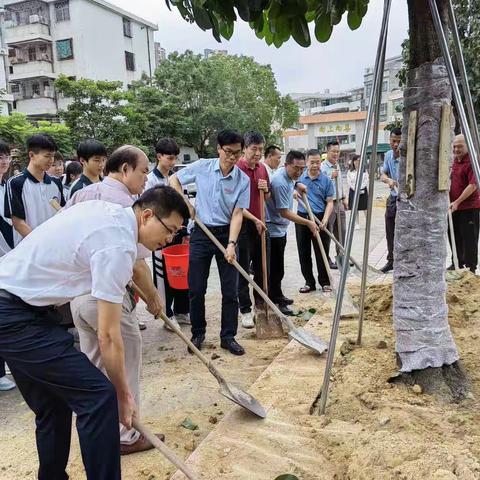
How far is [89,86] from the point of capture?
68.5 feet

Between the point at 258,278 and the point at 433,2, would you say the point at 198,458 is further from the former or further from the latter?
the point at 258,278

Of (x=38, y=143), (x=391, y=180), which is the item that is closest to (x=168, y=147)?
(x=38, y=143)

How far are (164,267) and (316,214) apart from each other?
225 cm

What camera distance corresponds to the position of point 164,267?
183 inches

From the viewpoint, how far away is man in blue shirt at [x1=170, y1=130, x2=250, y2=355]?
3.95m

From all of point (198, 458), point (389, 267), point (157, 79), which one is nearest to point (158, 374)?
point (198, 458)

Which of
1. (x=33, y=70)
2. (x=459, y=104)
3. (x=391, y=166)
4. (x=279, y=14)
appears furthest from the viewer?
(x=33, y=70)

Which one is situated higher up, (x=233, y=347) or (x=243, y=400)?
(x=243, y=400)

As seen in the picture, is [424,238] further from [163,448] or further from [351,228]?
[163,448]

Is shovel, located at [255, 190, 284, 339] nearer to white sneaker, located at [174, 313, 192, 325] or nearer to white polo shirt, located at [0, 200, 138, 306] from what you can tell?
white sneaker, located at [174, 313, 192, 325]

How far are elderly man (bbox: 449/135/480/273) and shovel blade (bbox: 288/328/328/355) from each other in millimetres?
2874

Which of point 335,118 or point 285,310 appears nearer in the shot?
point 285,310

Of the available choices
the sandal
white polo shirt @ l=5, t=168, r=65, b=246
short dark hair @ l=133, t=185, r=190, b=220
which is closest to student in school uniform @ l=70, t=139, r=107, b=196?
white polo shirt @ l=5, t=168, r=65, b=246

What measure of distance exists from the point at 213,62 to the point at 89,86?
9.94 meters
